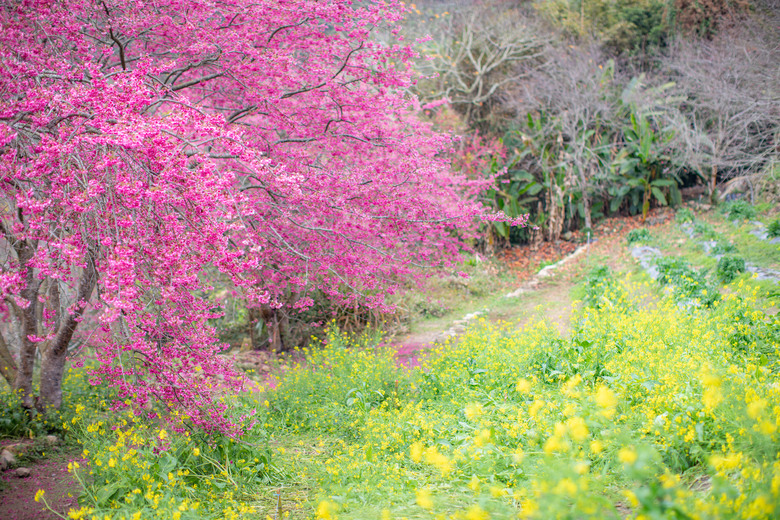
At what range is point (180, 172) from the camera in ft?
9.11

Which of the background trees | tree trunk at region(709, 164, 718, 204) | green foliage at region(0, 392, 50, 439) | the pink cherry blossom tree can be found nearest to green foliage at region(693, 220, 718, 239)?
the background trees

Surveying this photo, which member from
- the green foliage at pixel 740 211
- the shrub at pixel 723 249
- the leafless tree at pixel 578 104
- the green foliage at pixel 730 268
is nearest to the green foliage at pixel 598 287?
the green foliage at pixel 730 268

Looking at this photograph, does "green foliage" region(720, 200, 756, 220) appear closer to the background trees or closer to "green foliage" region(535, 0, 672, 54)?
the background trees

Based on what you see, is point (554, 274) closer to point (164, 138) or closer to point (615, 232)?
point (615, 232)

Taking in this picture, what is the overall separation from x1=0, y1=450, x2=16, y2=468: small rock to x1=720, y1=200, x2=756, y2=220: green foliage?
42.1ft

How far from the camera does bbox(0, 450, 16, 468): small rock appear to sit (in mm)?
4117

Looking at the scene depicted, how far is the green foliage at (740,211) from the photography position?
1064 cm

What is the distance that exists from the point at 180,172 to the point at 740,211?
39.8ft

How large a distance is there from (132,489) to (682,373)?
3512 mm

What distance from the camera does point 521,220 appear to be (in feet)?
15.2

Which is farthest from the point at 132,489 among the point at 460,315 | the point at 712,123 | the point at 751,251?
the point at 712,123

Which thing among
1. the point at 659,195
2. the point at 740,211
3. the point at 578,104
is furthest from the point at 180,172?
the point at 659,195

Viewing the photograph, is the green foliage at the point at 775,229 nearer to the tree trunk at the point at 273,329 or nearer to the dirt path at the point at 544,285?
the dirt path at the point at 544,285

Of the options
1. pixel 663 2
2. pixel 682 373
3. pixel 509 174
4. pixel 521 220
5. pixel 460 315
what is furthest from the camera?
pixel 663 2
